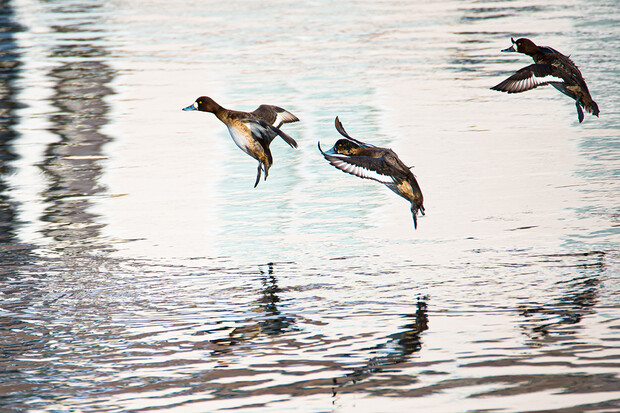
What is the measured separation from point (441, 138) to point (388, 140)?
2.21ft

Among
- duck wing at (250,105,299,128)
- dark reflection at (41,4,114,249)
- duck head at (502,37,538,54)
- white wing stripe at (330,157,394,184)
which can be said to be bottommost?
dark reflection at (41,4,114,249)

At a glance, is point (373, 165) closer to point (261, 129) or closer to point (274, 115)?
point (261, 129)

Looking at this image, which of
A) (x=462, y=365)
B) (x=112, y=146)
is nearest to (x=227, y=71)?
(x=112, y=146)

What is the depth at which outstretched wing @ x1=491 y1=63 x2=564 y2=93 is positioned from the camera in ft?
31.8

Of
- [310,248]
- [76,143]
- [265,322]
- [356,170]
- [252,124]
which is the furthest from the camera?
[76,143]

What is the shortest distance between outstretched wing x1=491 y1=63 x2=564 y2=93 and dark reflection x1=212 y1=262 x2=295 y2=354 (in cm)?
359

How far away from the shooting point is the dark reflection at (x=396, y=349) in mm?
5676

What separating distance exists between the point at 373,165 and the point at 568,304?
187 centimetres

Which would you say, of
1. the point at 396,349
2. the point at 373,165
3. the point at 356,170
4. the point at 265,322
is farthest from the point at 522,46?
the point at 396,349

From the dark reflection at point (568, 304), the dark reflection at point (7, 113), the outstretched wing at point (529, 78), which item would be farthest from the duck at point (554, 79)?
the dark reflection at point (7, 113)

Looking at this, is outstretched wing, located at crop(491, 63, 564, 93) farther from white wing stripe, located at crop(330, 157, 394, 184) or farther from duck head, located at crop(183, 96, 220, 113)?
duck head, located at crop(183, 96, 220, 113)

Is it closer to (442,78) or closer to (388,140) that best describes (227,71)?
(442,78)

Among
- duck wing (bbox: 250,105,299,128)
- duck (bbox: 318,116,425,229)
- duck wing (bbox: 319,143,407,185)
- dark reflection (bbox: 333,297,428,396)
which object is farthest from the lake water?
duck wing (bbox: 250,105,299,128)

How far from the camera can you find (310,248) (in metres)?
8.29
